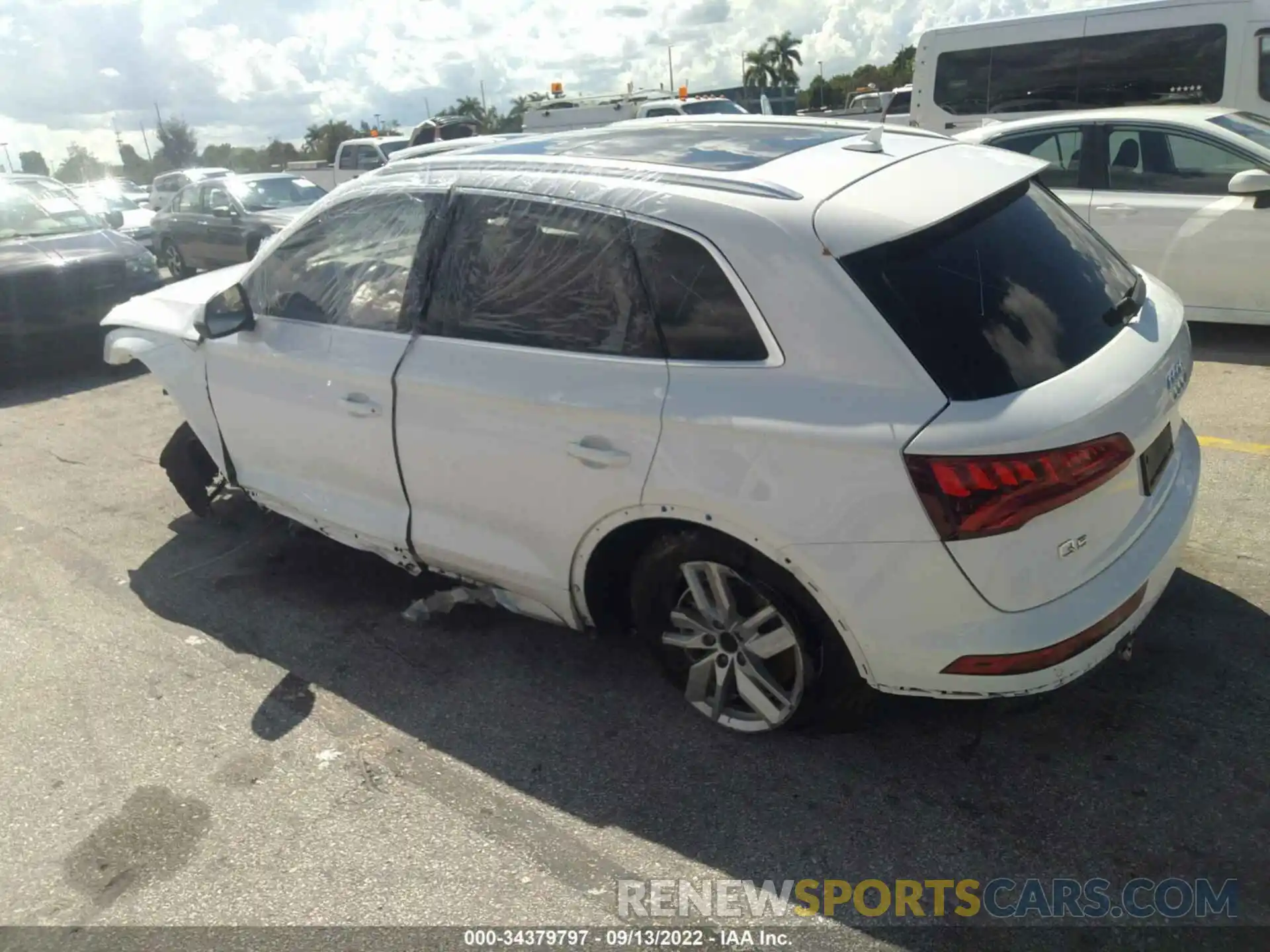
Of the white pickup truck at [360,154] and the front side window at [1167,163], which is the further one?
the white pickup truck at [360,154]

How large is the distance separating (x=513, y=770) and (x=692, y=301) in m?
1.56

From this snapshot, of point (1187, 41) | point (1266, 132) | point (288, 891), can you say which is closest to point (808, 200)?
point (288, 891)

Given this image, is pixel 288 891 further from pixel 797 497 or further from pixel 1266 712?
pixel 1266 712

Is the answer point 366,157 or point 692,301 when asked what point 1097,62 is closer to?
point 692,301

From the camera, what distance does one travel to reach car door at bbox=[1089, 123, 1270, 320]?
6.67 meters

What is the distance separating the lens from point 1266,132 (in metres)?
6.88

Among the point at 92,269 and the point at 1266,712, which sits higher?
the point at 92,269

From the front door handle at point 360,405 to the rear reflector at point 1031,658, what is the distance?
83.7 inches

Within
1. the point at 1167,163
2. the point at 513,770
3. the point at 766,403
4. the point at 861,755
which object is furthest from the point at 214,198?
the point at 861,755

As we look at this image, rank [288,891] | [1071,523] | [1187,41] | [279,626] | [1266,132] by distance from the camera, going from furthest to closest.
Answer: [1187,41] < [1266,132] < [279,626] < [288,891] < [1071,523]

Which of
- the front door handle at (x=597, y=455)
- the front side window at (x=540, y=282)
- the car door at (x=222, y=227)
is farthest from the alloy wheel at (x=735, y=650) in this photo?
the car door at (x=222, y=227)

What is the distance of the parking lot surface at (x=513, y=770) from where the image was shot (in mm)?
2738

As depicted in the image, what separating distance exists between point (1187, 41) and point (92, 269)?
1028 cm

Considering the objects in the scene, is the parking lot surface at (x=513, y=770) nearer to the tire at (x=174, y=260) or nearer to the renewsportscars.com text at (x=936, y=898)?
the renewsportscars.com text at (x=936, y=898)
